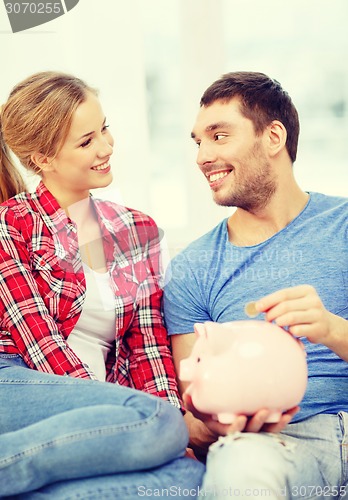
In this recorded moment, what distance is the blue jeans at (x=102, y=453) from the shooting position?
4.02ft

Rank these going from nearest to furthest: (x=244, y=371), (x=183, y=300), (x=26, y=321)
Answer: (x=244, y=371), (x=26, y=321), (x=183, y=300)

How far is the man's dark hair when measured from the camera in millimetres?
1666

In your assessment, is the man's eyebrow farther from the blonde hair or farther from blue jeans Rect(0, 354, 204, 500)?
blue jeans Rect(0, 354, 204, 500)

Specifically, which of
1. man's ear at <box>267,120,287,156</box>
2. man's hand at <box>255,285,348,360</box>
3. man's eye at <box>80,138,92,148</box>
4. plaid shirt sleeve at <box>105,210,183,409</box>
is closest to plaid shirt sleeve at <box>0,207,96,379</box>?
plaid shirt sleeve at <box>105,210,183,409</box>

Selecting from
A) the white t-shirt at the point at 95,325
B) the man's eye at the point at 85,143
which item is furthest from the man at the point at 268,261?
the man's eye at the point at 85,143

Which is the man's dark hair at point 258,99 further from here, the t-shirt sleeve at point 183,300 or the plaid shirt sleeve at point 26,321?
the plaid shirt sleeve at point 26,321

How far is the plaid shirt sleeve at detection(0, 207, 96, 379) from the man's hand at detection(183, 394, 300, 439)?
313mm

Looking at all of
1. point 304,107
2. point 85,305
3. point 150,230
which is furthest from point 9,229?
point 304,107

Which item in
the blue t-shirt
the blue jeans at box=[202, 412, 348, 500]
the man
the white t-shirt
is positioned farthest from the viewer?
the white t-shirt

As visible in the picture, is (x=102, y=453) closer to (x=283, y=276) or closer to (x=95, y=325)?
(x=95, y=325)

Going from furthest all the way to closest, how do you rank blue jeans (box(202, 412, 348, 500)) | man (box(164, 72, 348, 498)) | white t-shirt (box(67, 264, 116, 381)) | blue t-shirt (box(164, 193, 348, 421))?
white t-shirt (box(67, 264, 116, 381))
blue t-shirt (box(164, 193, 348, 421))
man (box(164, 72, 348, 498))
blue jeans (box(202, 412, 348, 500))

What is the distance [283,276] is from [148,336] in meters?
0.34

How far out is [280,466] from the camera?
1.21 m

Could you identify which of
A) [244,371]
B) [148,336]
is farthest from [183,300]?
[244,371]
